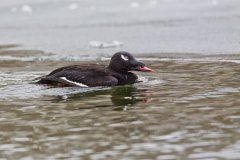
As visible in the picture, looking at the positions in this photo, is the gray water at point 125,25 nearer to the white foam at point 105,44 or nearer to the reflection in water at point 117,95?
the white foam at point 105,44

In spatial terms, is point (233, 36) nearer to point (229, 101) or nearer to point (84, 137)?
point (229, 101)

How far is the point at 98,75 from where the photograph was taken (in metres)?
11.0

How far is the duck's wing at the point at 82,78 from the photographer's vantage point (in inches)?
429

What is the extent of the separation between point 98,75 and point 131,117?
2.89 meters

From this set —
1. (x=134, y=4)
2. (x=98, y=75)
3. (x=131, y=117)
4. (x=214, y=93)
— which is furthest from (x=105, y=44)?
(x=131, y=117)

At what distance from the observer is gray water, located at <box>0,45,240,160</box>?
6727mm

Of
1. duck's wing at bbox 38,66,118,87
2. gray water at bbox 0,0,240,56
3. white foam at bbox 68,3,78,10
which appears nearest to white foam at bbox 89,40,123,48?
gray water at bbox 0,0,240,56

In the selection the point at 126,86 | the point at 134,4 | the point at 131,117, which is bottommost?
the point at 131,117

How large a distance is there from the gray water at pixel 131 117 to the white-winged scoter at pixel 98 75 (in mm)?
180

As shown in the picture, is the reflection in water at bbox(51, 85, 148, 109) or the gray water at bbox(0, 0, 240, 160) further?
the reflection in water at bbox(51, 85, 148, 109)

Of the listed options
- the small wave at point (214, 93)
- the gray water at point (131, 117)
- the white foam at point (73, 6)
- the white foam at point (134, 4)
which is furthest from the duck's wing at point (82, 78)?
the white foam at point (73, 6)

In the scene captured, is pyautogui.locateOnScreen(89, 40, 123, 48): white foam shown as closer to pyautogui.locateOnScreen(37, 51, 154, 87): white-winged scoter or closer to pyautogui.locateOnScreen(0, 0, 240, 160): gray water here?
pyautogui.locateOnScreen(0, 0, 240, 160): gray water

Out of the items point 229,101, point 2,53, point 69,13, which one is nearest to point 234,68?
point 229,101

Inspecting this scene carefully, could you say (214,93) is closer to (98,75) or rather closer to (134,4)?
(98,75)
